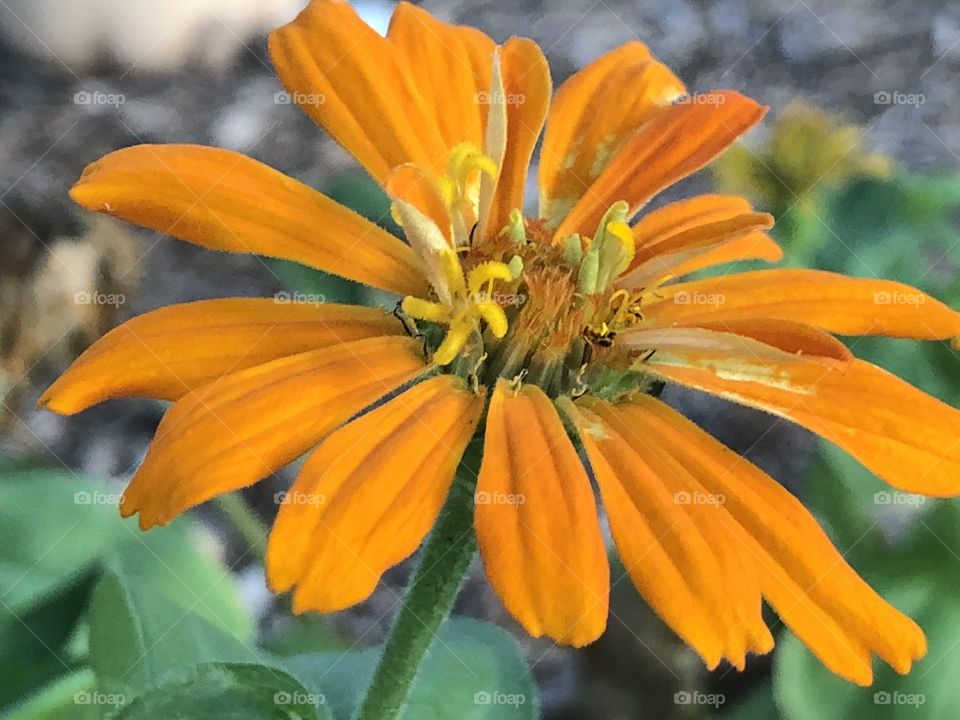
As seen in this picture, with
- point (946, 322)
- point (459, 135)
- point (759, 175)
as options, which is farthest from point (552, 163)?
point (759, 175)

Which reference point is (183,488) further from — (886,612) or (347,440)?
(886,612)

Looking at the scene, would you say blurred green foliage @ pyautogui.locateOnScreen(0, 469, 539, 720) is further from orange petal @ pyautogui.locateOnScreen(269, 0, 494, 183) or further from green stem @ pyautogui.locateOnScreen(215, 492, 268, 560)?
orange petal @ pyautogui.locateOnScreen(269, 0, 494, 183)

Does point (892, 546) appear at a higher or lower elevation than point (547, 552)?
lower

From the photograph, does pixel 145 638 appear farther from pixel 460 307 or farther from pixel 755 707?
pixel 755 707

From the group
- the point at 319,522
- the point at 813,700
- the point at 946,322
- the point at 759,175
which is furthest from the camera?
the point at 759,175

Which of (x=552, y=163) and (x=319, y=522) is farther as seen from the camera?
(x=552, y=163)

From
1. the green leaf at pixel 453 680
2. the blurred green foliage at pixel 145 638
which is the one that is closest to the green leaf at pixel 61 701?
the blurred green foliage at pixel 145 638

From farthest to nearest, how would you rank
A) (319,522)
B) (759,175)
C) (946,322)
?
(759,175) < (946,322) < (319,522)

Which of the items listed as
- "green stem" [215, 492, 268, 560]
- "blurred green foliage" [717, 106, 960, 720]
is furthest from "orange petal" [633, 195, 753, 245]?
"green stem" [215, 492, 268, 560]
